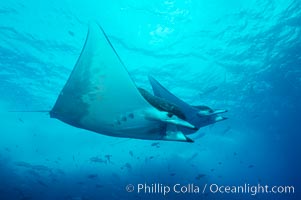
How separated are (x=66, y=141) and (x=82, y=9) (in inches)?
1224

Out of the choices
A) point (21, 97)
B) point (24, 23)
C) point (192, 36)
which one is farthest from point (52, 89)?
point (192, 36)

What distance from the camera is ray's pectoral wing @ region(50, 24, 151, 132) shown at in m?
3.19

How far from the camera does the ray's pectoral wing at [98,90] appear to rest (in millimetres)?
3189

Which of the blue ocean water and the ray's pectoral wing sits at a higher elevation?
the blue ocean water

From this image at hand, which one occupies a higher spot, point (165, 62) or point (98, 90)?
point (165, 62)

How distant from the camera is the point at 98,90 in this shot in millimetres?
3475

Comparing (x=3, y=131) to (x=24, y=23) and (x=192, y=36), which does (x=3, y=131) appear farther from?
(x=192, y=36)

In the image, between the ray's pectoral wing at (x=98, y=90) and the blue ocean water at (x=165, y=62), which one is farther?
the blue ocean water at (x=165, y=62)

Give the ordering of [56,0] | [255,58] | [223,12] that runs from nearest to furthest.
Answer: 1. [56,0]
2. [223,12]
3. [255,58]

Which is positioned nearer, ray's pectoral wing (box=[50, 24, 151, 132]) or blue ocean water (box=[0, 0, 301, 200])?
ray's pectoral wing (box=[50, 24, 151, 132])

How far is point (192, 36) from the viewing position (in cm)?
1254

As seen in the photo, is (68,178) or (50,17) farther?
Result: (68,178)

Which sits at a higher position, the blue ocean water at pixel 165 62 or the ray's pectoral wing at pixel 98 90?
the blue ocean water at pixel 165 62

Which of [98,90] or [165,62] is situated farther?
[165,62]
